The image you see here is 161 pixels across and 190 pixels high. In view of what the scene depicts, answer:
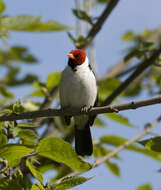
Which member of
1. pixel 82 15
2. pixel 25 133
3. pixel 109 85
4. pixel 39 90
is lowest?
pixel 39 90

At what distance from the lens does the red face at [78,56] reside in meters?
4.70

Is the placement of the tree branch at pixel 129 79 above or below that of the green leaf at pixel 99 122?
above

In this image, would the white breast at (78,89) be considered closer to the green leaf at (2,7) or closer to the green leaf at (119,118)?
the green leaf at (119,118)

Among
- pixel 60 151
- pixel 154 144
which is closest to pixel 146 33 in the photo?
pixel 154 144

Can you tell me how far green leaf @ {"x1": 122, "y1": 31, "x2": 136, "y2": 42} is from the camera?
5.53 m

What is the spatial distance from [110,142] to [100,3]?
2278 mm

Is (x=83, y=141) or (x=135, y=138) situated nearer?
(x=135, y=138)

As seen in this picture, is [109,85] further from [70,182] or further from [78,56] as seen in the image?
[70,182]

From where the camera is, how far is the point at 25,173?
102 inches

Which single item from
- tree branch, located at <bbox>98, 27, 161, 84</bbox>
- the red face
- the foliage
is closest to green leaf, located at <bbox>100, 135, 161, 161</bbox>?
the foliage

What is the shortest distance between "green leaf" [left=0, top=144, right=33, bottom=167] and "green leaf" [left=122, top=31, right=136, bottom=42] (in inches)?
148

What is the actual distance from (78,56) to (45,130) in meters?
1.23

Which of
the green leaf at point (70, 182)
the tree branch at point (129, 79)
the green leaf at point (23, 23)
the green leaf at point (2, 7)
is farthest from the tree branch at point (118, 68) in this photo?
the green leaf at point (70, 182)

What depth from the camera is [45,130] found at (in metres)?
3.92
